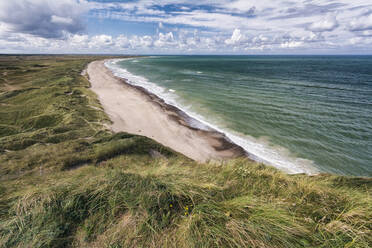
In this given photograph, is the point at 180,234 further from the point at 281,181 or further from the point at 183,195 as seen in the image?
the point at 281,181

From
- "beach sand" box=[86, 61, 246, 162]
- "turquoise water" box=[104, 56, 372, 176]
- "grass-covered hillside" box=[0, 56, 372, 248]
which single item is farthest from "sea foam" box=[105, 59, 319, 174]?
"grass-covered hillside" box=[0, 56, 372, 248]

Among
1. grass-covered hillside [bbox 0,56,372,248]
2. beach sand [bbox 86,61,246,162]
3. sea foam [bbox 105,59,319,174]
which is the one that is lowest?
sea foam [bbox 105,59,319,174]

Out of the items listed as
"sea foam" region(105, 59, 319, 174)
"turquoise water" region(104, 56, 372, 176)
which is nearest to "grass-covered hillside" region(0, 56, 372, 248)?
"sea foam" region(105, 59, 319, 174)

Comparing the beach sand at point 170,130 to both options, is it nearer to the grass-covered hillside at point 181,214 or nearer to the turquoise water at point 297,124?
the turquoise water at point 297,124

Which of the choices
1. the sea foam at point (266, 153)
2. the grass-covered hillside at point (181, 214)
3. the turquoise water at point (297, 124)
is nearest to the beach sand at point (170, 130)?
the sea foam at point (266, 153)

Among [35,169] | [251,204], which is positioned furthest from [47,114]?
[251,204]

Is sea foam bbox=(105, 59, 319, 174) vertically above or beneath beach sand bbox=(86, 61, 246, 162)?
beneath

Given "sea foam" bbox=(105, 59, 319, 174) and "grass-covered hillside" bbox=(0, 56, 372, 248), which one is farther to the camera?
"sea foam" bbox=(105, 59, 319, 174)

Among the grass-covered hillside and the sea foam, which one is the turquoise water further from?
the grass-covered hillside

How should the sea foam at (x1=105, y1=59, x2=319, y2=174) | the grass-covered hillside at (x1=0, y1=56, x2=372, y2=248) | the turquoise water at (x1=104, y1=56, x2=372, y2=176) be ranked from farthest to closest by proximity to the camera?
the turquoise water at (x1=104, y1=56, x2=372, y2=176) → the sea foam at (x1=105, y1=59, x2=319, y2=174) → the grass-covered hillside at (x1=0, y1=56, x2=372, y2=248)

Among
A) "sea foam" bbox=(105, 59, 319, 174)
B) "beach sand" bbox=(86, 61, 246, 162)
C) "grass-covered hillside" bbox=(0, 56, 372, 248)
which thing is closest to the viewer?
"grass-covered hillside" bbox=(0, 56, 372, 248)

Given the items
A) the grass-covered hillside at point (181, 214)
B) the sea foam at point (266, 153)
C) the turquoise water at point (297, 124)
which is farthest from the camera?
the turquoise water at point (297, 124)

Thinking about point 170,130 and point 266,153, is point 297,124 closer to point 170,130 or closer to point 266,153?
point 266,153

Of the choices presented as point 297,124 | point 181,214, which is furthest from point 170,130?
point 181,214
